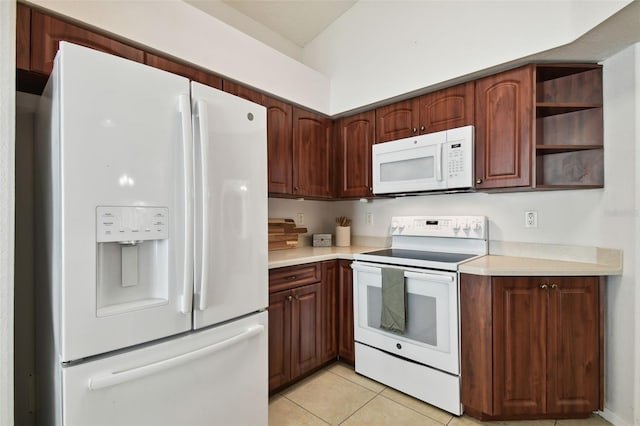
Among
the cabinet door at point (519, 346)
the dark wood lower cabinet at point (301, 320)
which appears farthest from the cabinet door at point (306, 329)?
the cabinet door at point (519, 346)

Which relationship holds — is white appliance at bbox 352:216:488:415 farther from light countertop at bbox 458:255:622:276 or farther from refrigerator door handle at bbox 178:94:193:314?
refrigerator door handle at bbox 178:94:193:314

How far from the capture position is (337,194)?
289cm

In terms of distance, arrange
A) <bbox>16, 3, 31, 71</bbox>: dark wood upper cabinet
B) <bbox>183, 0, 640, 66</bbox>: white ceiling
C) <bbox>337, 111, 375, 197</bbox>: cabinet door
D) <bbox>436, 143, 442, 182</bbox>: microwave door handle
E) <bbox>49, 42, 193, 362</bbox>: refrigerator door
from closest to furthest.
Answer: <bbox>49, 42, 193, 362</bbox>: refrigerator door, <bbox>16, 3, 31, 71</bbox>: dark wood upper cabinet, <bbox>183, 0, 640, 66</bbox>: white ceiling, <bbox>436, 143, 442, 182</bbox>: microwave door handle, <bbox>337, 111, 375, 197</bbox>: cabinet door

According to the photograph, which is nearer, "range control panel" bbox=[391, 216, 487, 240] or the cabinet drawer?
the cabinet drawer

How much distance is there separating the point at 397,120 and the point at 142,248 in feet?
6.81

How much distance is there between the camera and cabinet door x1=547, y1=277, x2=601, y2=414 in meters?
1.75

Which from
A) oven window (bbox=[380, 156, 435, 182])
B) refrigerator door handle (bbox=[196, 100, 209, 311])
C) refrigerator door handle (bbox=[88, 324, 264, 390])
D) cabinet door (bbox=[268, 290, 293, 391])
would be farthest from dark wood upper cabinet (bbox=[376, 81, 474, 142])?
refrigerator door handle (bbox=[88, 324, 264, 390])

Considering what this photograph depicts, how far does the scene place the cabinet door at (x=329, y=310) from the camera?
93.9 inches

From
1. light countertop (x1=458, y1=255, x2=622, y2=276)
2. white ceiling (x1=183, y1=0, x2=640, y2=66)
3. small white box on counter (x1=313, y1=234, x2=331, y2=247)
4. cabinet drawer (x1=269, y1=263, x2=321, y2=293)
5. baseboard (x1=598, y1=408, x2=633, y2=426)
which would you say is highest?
white ceiling (x1=183, y1=0, x2=640, y2=66)

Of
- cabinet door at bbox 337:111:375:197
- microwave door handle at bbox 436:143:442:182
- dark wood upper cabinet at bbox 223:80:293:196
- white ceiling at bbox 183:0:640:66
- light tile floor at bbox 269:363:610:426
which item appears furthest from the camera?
cabinet door at bbox 337:111:375:197

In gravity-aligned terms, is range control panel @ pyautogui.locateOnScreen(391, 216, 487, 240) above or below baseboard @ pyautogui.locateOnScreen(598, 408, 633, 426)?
above

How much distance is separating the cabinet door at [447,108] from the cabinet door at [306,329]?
1.49 metres

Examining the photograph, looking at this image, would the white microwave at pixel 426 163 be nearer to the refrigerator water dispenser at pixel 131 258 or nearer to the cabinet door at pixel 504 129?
the cabinet door at pixel 504 129

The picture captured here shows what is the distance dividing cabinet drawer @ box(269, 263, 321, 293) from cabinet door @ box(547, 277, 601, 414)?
1.46 metres
